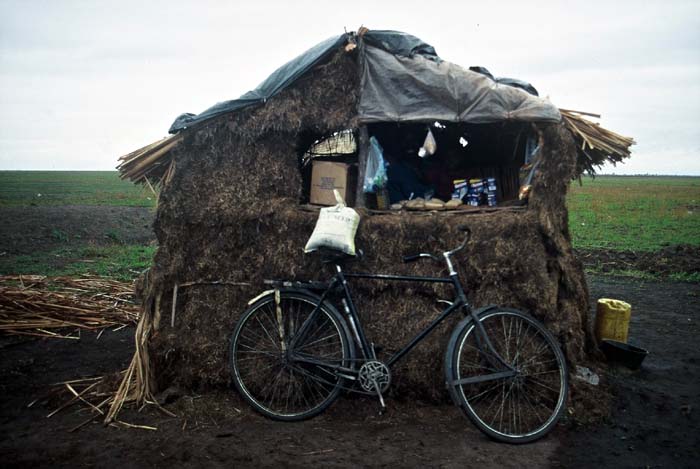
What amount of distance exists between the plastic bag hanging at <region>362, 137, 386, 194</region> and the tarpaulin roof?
0.32 metres

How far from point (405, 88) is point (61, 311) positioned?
6.12 meters

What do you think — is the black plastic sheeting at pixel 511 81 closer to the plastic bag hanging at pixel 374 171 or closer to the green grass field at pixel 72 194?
the plastic bag hanging at pixel 374 171

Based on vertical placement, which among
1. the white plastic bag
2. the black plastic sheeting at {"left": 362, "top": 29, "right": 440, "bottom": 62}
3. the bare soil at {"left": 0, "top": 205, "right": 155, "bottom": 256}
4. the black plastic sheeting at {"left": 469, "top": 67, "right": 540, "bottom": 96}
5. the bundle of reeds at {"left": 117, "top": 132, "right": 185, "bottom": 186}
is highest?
the black plastic sheeting at {"left": 362, "top": 29, "right": 440, "bottom": 62}

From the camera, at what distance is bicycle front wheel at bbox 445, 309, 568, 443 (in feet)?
13.8

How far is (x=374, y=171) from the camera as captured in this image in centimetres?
546

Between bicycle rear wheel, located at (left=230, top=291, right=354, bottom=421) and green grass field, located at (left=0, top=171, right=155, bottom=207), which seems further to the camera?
green grass field, located at (left=0, top=171, right=155, bottom=207)

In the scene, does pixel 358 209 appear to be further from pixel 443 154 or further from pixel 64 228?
pixel 64 228

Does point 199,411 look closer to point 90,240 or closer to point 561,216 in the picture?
point 561,216

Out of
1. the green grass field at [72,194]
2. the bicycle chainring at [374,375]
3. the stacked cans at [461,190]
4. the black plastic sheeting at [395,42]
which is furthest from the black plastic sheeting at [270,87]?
the green grass field at [72,194]

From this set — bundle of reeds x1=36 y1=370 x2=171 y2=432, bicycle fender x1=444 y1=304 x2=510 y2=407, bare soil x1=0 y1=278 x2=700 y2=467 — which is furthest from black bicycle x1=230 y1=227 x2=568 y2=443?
bundle of reeds x1=36 y1=370 x2=171 y2=432

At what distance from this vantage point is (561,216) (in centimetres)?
563

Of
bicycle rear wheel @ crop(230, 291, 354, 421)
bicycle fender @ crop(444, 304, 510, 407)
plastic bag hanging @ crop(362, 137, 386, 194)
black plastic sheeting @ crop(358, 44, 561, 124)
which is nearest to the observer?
bicycle fender @ crop(444, 304, 510, 407)

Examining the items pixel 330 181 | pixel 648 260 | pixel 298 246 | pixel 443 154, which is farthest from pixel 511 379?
pixel 648 260

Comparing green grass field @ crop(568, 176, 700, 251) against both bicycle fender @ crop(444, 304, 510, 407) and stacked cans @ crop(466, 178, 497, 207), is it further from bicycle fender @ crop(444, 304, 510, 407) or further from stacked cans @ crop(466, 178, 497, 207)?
bicycle fender @ crop(444, 304, 510, 407)
